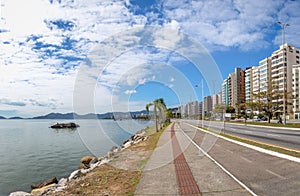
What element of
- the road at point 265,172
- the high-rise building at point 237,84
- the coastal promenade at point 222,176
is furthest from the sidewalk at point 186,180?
the high-rise building at point 237,84

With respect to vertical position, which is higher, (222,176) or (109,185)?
(222,176)

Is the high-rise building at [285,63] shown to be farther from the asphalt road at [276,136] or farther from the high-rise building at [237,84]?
the asphalt road at [276,136]

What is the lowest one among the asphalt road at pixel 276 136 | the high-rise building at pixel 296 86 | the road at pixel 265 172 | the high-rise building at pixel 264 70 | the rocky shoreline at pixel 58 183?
the rocky shoreline at pixel 58 183

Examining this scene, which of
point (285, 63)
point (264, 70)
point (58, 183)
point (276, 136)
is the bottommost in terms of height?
point (58, 183)

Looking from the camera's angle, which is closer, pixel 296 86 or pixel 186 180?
pixel 186 180

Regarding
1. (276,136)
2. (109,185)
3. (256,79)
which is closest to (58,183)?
(109,185)

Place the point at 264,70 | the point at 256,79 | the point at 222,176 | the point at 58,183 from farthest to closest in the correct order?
1. the point at 256,79
2. the point at 264,70
3. the point at 58,183
4. the point at 222,176

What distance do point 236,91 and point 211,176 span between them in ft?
535

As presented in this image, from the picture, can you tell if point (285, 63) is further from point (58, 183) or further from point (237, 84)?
point (58, 183)

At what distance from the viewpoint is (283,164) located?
1116 cm

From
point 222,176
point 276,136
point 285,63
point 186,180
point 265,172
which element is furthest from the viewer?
point 285,63

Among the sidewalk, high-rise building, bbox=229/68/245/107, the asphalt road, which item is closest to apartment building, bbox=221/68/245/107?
high-rise building, bbox=229/68/245/107

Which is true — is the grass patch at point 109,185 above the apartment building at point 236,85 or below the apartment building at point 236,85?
below

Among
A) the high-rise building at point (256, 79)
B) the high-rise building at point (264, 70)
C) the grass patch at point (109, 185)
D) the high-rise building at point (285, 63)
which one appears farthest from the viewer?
the high-rise building at point (256, 79)
